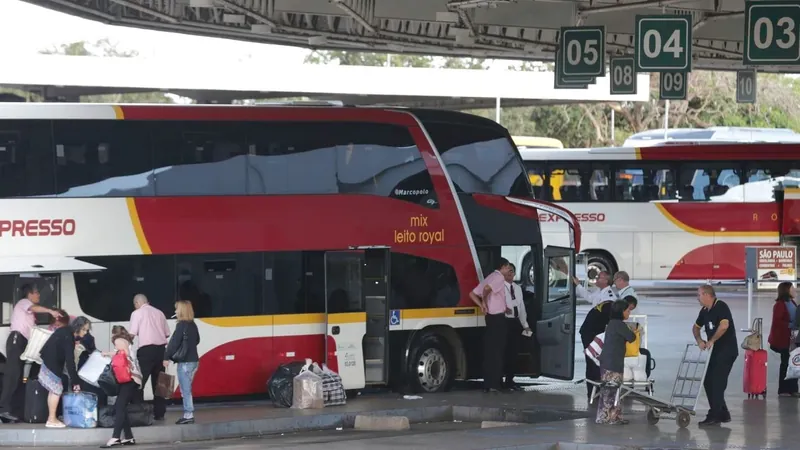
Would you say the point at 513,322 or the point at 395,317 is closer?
the point at 395,317

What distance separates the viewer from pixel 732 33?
30.7m

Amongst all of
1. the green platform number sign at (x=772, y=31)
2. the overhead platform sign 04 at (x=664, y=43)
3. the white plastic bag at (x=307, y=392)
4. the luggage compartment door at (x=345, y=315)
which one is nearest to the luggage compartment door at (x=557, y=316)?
the luggage compartment door at (x=345, y=315)

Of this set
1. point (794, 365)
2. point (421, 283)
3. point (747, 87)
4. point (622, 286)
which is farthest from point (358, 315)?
Answer: point (747, 87)

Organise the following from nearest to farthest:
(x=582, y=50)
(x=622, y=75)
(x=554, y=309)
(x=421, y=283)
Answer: (x=421, y=283), (x=554, y=309), (x=582, y=50), (x=622, y=75)

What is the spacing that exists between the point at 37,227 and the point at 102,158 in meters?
1.20

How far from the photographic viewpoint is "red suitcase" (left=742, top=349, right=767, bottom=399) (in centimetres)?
1802

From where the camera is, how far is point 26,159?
55.4ft

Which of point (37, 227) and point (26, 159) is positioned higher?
point (26, 159)

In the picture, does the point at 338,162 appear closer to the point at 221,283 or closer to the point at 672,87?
the point at 221,283

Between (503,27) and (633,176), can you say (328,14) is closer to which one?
(503,27)

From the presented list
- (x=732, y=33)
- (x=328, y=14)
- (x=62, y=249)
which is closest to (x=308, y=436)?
(x=62, y=249)

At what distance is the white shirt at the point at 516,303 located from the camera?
1909cm

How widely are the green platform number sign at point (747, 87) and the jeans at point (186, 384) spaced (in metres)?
19.8

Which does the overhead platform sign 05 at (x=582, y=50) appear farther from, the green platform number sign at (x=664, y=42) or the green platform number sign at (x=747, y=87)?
the green platform number sign at (x=747, y=87)
